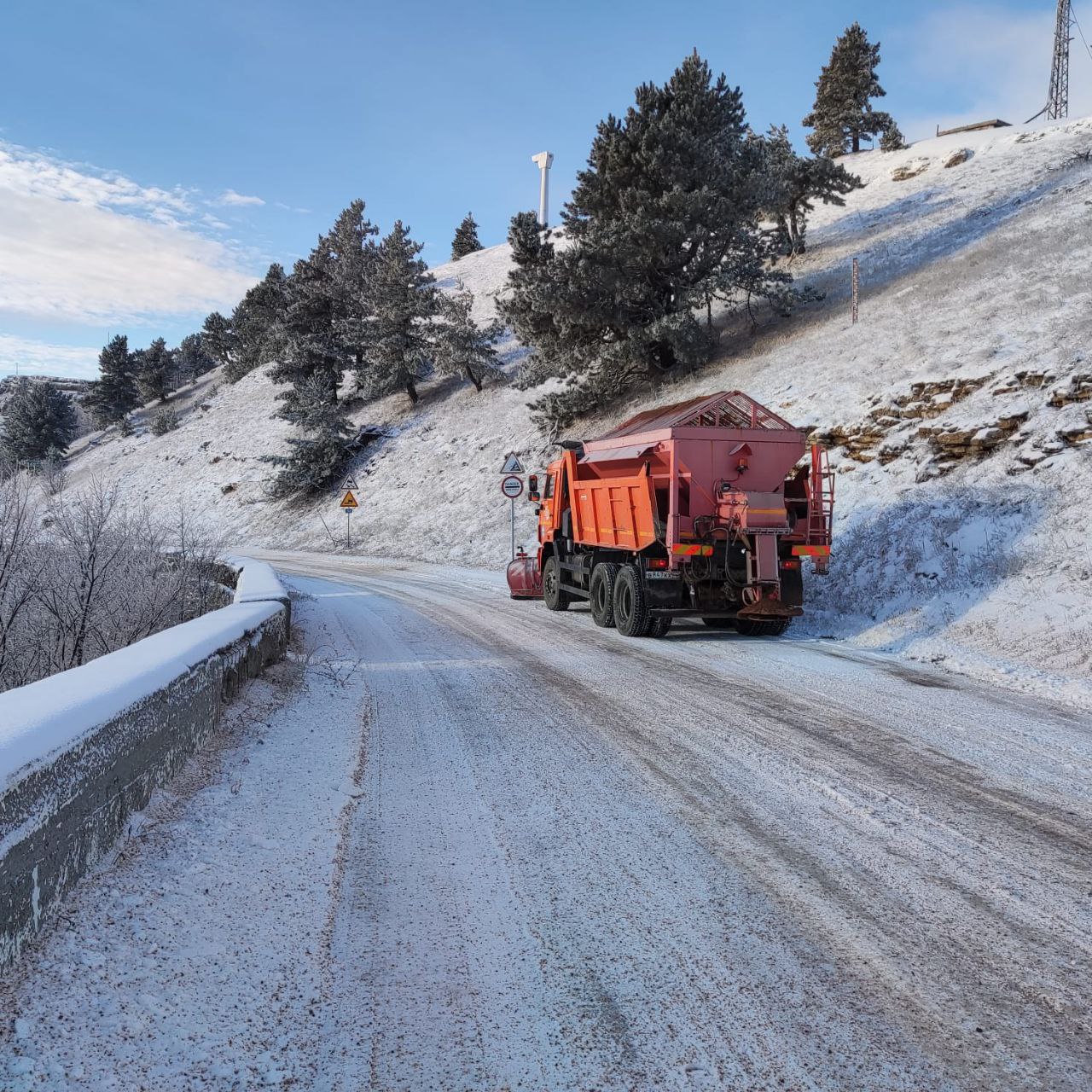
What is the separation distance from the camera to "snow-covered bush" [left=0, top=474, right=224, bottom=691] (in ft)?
26.7

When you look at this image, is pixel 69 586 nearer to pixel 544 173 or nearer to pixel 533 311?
pixel 533 311

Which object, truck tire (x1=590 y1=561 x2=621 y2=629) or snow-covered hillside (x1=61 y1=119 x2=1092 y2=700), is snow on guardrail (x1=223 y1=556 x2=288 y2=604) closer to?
truck tire (x1=590 y1=561 x2=621 y2=629)

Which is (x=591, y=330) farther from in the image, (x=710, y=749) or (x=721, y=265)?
(x=710, y=749)

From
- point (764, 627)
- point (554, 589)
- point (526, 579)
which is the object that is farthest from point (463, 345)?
point (764, 627)

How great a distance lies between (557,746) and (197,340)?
8234cm

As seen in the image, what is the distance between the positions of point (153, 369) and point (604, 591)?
2713 inches

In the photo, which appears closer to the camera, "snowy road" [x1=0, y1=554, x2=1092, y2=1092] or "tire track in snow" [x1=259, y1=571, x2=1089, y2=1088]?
"snowy road" [x1=0, y1=554, x2=1092, y2=1092]

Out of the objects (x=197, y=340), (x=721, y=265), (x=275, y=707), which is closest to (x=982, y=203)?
(x=721, y=265)

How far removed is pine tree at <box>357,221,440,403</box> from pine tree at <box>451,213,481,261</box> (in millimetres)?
47134

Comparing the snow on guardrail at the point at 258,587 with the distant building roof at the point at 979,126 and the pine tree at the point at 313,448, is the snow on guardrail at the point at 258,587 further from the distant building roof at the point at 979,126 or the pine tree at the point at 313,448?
the distant building roof at the point at 979,126

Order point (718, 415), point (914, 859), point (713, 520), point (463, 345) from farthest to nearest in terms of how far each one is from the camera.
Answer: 1. point (463, 345)
2. point (718, 415)
3. point (713, 520)
4. point (914, 859)

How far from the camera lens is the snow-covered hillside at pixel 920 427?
940 centimetres

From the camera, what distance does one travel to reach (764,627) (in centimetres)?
1030

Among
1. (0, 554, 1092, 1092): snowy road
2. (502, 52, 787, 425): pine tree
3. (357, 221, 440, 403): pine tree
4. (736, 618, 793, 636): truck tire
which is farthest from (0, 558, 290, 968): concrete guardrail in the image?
(357, 221, 440, 403): pine tree
